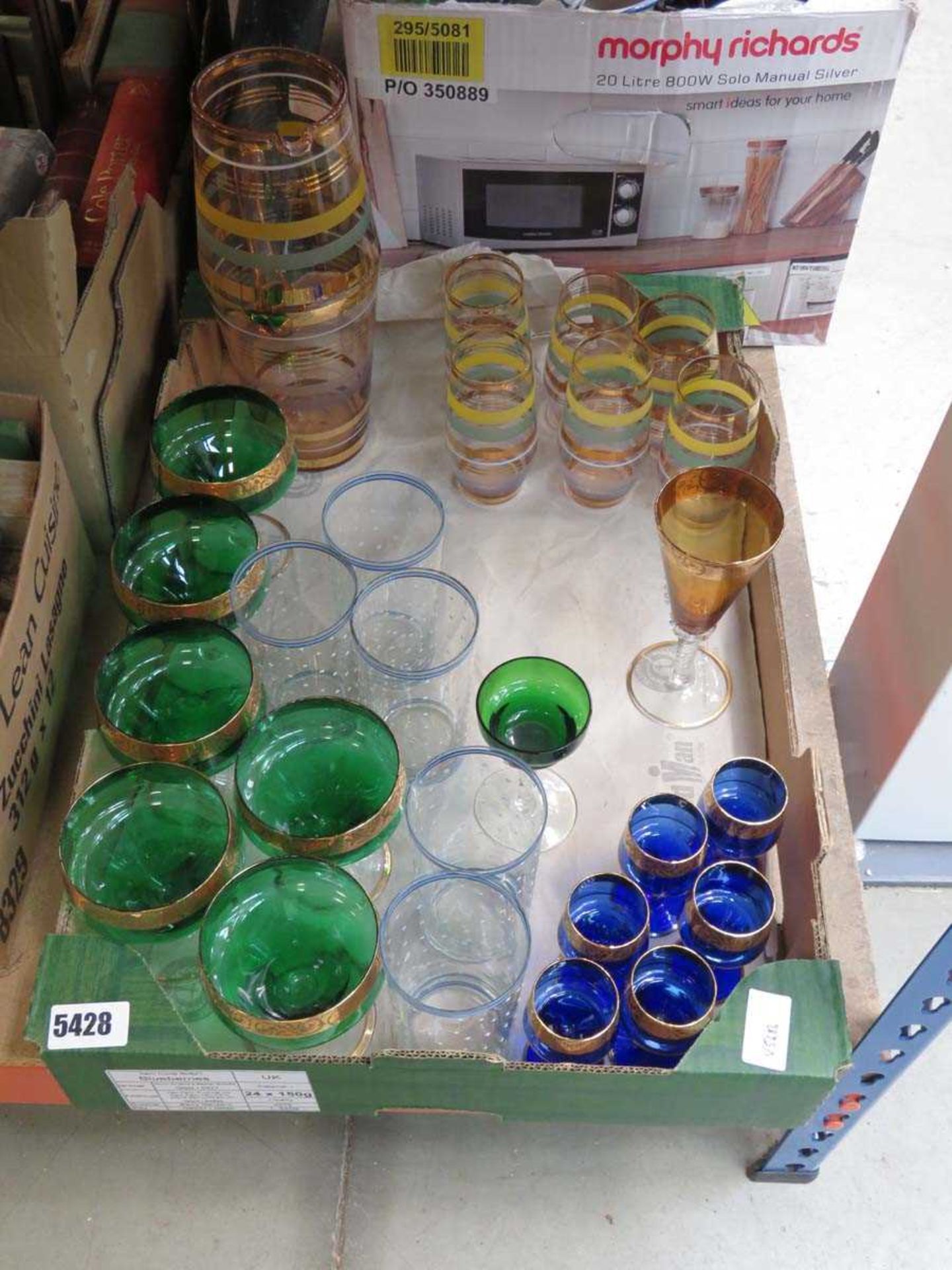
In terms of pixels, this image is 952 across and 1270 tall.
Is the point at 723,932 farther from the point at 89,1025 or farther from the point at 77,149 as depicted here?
the point at 77,149

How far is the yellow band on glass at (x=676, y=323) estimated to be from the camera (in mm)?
1032

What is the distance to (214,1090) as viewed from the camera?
0.77m

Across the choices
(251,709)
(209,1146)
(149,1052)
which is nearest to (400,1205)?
(209,1146)

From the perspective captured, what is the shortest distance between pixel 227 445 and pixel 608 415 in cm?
30

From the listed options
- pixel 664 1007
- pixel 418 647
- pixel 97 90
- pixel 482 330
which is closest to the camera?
pixel 664 1007

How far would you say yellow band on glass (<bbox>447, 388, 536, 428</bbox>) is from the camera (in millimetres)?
953

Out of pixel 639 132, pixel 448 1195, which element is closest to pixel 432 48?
pixel 639 132

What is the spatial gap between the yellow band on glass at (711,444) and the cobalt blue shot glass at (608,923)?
0.35 m

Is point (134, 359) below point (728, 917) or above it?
above

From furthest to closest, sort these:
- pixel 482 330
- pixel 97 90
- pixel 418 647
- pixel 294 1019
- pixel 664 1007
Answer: pixel 97 90
pixel 482 330
pixel 418 647
pixel 664 1007
pixel 294 1019

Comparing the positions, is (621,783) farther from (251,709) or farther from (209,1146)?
(209,1146)

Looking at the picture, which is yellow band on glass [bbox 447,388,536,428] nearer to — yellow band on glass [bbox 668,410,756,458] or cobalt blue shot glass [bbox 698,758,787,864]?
yellow band on glass [bbox 668,410,756,458]

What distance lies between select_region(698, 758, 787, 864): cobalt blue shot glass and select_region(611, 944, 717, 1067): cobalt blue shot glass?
0.27 feet

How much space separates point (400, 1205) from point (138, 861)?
1.12ft
